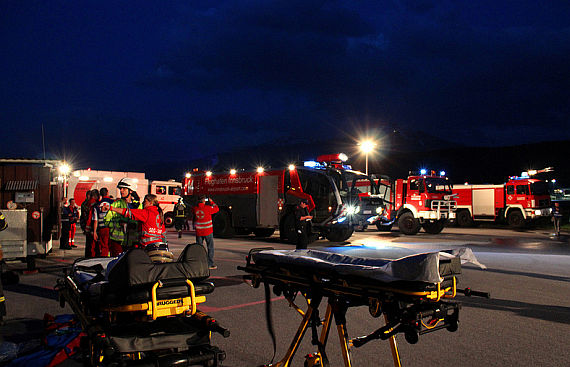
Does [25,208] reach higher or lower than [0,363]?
higher

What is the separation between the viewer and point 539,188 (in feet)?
78.2

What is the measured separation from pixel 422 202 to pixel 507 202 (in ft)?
25.9

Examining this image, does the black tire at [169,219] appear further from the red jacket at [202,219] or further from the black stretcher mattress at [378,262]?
the black stretcher mattress at [378,262]

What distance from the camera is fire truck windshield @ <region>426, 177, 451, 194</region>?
20.1 m

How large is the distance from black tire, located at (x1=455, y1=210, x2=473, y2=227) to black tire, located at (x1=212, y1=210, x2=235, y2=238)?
15174 mm

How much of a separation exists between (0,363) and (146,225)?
3.03 meters

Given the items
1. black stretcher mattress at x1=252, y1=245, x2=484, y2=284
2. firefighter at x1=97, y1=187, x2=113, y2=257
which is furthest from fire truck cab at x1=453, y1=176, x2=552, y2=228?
black stretcher mattress at x1=252, y1=245, x2=484, y2=284

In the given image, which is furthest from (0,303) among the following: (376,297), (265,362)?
(376,297)

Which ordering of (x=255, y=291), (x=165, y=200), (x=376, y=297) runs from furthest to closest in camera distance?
(x=165, y=200)
(x=255, y=291)
(x=376, y=297)

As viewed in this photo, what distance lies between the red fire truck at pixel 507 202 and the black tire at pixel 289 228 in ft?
41.4

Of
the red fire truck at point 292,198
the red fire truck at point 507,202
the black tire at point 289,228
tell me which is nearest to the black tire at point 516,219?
the red fire truck at point 507,202

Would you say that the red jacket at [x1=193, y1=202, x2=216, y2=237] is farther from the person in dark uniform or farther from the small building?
the small building

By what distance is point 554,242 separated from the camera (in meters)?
17.1

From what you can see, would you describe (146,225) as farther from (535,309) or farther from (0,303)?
(535,309)
